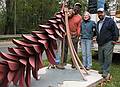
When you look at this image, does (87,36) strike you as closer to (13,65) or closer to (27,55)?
(27,55)

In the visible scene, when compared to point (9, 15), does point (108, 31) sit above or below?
above

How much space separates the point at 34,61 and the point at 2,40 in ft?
69.8

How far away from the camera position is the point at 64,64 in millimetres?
8633

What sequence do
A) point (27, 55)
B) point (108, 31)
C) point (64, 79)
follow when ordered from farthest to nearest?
point (108, 31)
point (64, 79)
point (27, 55)

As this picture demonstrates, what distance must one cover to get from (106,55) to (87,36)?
2.97 feet

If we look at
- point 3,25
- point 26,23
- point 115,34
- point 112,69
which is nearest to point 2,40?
point 3,25

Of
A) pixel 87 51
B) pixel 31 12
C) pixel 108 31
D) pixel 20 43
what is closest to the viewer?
pixel 20 43

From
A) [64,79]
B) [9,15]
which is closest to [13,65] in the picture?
[64,79]

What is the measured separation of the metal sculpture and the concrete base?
301mm

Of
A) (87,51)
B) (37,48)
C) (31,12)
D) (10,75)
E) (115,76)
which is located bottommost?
(31,12)

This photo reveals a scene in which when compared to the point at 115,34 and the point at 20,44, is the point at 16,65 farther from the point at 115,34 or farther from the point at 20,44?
the point at 115,34

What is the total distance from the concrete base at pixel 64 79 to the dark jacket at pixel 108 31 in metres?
0.93

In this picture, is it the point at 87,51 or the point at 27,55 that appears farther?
the point at 87,51

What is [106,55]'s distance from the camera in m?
7.64
